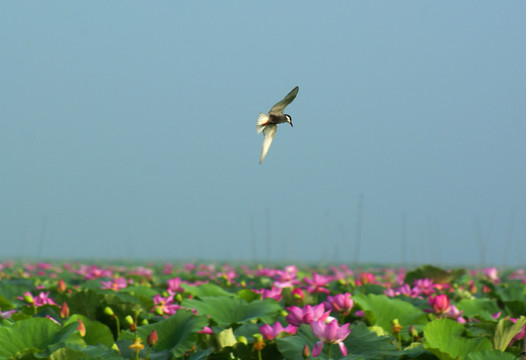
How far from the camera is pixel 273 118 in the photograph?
185cm

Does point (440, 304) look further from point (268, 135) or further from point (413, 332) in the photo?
point (268, 135)

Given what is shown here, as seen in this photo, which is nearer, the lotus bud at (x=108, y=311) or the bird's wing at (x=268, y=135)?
the bird's wing at (x=268, y=135)

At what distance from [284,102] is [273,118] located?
9 cm

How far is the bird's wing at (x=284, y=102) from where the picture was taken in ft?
5.74

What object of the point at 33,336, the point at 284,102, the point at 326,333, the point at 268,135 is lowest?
the point at 33,336

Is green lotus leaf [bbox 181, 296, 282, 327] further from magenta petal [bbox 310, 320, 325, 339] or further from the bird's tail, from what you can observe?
the bird's tail

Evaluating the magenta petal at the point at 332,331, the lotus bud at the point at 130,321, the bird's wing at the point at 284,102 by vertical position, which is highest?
the bird's wing at the point at 284,102

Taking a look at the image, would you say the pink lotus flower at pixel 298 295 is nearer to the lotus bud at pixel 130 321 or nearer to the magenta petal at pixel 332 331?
the lotus bud at pixel 130 321

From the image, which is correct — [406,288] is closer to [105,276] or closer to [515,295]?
[515,295]

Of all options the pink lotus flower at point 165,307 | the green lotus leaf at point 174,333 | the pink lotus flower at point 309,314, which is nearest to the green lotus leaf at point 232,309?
the pink lotus flower at point 165,307

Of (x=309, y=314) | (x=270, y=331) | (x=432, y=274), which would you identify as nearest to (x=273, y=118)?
(x=270, y=331)

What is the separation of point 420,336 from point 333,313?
1.78 feet

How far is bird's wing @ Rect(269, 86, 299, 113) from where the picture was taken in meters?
1.75

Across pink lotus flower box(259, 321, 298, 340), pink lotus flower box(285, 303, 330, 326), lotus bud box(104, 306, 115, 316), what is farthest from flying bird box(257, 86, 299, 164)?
lotus bud box(104, 306, 115, 316)
